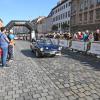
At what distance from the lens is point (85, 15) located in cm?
4847

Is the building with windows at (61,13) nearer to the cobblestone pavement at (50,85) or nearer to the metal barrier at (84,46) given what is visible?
the metal barrier at (84,46)

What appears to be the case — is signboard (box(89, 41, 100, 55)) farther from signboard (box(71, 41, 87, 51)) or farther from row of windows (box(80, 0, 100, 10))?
row of windows (box(80, 0, 100, 10))

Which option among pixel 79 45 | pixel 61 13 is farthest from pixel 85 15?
pixel 79 45

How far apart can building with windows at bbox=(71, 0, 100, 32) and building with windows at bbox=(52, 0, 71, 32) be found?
6.24 m

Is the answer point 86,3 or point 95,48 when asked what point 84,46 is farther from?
point 86,3

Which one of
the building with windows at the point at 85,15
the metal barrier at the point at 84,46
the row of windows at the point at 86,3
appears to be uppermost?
the row of windows at the point at 86,3

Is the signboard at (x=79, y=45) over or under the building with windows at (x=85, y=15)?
under

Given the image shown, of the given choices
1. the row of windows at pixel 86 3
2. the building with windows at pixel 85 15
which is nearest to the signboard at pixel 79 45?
the building with windows at pixel 85 15

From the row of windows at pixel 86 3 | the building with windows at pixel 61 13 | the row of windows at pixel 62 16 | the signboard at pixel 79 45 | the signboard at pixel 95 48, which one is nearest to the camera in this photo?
the signboard at pixel 95 48

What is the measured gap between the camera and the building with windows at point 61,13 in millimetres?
64000

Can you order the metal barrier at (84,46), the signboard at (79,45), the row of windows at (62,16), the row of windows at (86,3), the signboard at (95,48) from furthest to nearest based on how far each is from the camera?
the row of windows at (62,16)
the row of windows at (86,3)
the signboard at (79,45)
the metal barrier at (84,46)
the signboard at (95,48)

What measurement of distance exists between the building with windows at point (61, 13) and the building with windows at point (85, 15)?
624 cm

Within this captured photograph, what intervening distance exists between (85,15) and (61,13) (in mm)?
25272

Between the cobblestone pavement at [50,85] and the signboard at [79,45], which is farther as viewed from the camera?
the signboard at [79,45]
